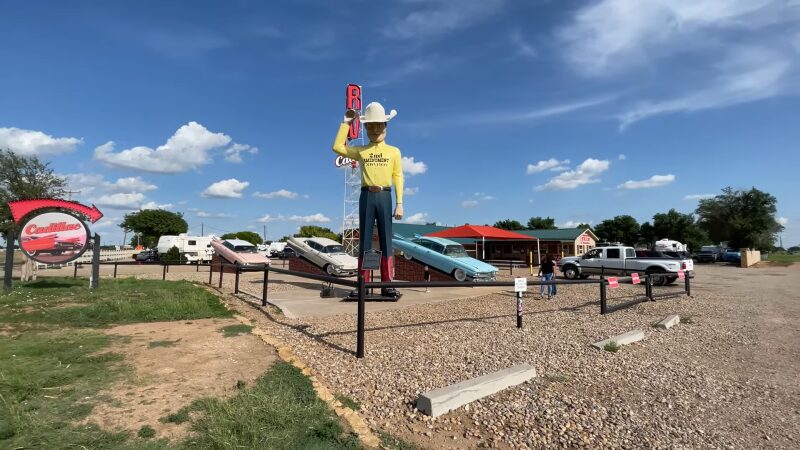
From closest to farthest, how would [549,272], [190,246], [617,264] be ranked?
1. [549,272]
2. [617,264]
3. [190,246]

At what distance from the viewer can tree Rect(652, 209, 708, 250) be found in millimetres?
63206

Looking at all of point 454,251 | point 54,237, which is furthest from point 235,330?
point 454,251

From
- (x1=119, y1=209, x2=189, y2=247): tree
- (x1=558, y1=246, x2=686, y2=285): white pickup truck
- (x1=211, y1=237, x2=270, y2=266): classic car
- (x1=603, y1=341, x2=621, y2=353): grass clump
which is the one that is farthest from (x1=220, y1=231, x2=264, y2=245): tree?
(x1=603, y1=341, x2=621, y2=353): grass clump

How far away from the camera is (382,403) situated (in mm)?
4047

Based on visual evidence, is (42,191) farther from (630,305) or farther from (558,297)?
(630,305)

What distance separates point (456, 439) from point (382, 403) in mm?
875

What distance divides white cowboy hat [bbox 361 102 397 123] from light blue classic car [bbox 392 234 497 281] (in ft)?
24.2

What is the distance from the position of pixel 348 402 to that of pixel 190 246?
34143 millimetres

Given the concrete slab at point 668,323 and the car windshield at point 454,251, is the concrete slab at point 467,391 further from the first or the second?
the car windshield at point 454,251

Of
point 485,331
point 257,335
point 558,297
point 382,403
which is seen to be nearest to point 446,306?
point 485,331

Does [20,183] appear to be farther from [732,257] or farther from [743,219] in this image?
[743,219]

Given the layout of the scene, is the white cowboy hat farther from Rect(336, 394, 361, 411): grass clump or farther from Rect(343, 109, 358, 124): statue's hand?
Rect(336, 394, 361, 411): grass clump

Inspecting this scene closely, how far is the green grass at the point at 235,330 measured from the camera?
21.0 ft

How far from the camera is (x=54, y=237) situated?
41.9ft
